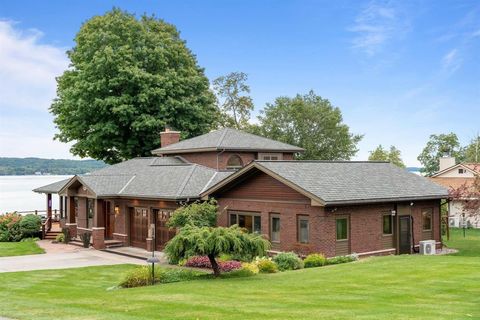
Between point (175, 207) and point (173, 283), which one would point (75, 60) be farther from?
point (173, 283)

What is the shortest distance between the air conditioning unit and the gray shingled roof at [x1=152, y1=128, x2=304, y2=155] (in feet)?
39.8

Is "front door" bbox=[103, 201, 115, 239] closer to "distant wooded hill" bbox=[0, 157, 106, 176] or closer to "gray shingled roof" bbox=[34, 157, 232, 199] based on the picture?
"gray shingled roof" bbox=[34, 157, 232, 199]

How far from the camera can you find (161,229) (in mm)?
31453

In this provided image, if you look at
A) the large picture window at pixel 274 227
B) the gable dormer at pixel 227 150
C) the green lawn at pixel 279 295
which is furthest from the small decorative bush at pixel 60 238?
the large picture window at pixel 274 227

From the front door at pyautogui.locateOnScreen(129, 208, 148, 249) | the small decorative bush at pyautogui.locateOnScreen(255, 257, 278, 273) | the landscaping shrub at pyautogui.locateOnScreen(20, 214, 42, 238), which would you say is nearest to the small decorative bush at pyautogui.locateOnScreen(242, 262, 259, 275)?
the small decorative bush at pyautogui.locateOnScreen(255, 257, 278, 273)

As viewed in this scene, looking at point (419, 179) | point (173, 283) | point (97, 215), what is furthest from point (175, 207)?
point (419, 179)

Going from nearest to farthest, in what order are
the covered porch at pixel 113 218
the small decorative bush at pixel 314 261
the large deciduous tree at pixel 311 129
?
1. the small decorative bush at pixel 314 261
2. the covered porch at pixel 113 218
3. the large deciduous tree at pixel 311 129

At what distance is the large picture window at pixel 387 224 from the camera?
28.3 m

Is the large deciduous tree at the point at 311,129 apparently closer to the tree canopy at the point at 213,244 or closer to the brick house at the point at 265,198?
the brick house at the point at 265,198

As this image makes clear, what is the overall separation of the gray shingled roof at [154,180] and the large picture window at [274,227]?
4.76 m

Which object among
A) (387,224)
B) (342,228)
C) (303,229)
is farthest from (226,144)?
(342,228)

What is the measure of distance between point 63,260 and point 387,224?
15.8 metres

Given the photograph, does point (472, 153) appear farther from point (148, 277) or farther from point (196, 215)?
point (148, 277)

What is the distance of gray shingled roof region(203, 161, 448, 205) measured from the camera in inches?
1010
